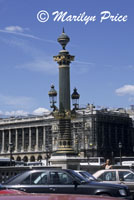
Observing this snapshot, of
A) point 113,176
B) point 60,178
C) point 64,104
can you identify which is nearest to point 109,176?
point 113,176

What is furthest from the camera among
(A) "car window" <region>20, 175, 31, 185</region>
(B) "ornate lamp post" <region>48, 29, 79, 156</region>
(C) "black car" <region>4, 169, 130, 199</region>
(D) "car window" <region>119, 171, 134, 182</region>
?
(B) "ornate lamp post" <region>48, 29, 79, 156</region>

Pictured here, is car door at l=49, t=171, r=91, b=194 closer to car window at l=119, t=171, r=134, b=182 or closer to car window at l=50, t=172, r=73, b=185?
car window at l=50, t=172, r=73, b=185

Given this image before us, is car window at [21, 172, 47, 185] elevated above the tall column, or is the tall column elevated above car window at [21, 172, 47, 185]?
the tall column

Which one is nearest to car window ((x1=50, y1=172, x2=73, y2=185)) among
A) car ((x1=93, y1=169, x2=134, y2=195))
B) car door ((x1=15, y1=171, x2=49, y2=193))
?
car door ((x1=15, y1=171, x2=49, y2=193))

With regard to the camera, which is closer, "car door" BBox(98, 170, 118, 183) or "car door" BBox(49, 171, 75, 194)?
"car door" BBox(49, 171, 75, 194)

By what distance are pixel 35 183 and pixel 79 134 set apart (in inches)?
4080

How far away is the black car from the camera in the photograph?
15.2 m

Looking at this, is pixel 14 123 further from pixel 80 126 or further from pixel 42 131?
pixel 80 126

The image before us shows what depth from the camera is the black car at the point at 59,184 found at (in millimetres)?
15242

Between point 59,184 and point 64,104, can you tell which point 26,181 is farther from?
point 64,104

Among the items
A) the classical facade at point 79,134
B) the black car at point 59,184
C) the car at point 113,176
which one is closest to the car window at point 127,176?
the car at point 113,176

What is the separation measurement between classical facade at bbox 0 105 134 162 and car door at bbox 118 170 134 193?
9123cm

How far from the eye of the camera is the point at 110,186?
1542 cm

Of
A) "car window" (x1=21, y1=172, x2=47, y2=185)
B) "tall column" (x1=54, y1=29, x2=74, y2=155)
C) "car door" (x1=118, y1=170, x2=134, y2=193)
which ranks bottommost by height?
"car door" (x1=118, y1=170, x2=134, y2=193)
